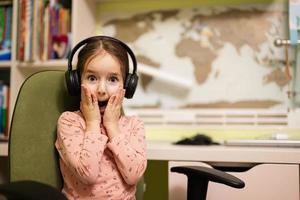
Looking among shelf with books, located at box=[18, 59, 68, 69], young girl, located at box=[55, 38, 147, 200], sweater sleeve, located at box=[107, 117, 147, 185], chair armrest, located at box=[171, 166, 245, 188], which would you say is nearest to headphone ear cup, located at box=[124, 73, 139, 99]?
young girl, located at box=[55, 38, 147, 200]

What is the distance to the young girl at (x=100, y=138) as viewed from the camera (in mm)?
857

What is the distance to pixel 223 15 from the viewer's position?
164cm

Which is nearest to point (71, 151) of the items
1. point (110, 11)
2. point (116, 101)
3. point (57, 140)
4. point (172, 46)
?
point (57, 140)

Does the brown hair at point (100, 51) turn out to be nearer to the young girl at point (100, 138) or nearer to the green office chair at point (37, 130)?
the young girl at point (100, 138)

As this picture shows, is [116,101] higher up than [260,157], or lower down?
higher up

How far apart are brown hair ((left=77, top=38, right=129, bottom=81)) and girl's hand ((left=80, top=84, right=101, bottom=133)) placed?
0.07 metres

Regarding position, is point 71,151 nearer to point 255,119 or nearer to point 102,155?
A: point 102,155

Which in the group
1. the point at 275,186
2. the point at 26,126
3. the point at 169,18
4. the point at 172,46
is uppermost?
the point at 169,18

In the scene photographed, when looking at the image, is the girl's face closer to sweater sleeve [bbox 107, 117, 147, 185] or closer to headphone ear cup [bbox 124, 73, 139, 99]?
headphone ear cup [bbox 124, 73, 139, 99]

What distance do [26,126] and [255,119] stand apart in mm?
1097

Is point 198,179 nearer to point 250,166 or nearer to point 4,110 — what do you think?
point 250,166

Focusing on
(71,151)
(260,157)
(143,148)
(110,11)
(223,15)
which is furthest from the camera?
(110,11)

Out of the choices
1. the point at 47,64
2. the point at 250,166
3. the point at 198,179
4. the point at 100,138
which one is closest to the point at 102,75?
the point at 100,138

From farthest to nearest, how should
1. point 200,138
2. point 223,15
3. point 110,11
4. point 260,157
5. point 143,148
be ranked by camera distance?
Answer: point 110,11, point 223,15, point 200,138, point 260,157, point 143,148
